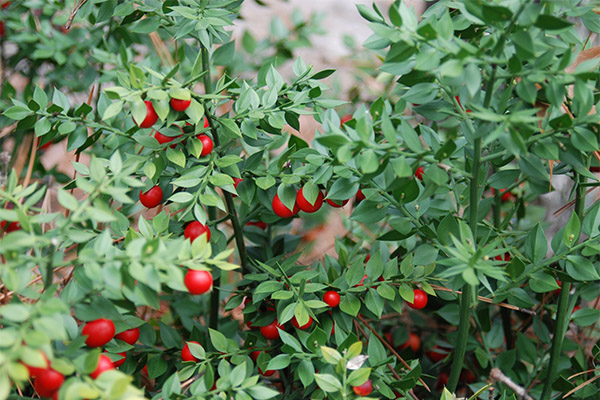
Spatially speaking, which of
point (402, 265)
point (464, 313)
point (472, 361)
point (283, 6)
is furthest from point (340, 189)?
point (283, 6)

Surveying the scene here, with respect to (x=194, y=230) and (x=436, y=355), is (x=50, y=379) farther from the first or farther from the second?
(x=436, y=355)

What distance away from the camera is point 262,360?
933 millimetres

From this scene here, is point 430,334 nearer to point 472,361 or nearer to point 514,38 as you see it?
point 472,361

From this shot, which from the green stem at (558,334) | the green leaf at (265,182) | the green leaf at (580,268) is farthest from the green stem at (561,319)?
the green leaf at (265,182)

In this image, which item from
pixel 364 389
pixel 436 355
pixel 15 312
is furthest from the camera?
pixel 436 355

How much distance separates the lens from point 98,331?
737mm

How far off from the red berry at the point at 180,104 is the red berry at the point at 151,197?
166mm

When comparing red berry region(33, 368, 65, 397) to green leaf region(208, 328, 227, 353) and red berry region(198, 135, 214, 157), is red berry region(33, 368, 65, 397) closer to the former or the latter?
green leaf region(208, 328, 227, 353)

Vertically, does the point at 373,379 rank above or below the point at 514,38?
below

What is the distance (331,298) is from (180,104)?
394 mm

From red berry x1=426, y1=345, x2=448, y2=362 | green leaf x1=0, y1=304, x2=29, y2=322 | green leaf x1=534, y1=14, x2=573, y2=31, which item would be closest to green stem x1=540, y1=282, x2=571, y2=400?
red berry x1=426, y1=345, x2=448, y2=362

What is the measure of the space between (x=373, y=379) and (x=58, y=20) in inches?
46.4

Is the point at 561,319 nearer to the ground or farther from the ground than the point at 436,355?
farther from the ground

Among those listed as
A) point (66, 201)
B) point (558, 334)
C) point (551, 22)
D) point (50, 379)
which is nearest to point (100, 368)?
point (50, 379)
